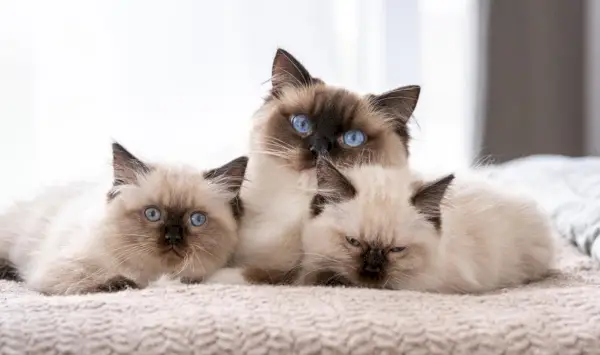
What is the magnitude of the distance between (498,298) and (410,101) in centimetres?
A: 48

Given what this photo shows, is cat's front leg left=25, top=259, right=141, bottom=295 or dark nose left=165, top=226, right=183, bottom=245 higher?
dark nose left=165, top=226, right=183, bottom=245

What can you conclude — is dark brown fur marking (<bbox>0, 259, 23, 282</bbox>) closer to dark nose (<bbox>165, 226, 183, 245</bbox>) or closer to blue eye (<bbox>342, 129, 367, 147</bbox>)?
dark nose (<bbox>165, 226, 183, 245</bbox>)

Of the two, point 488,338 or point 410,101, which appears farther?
point 410,101

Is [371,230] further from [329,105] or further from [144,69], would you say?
[144,69]

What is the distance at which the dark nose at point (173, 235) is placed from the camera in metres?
1.30

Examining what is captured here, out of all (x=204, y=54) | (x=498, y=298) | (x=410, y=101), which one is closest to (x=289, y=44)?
(x=204, y=54)

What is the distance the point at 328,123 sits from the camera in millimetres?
1427

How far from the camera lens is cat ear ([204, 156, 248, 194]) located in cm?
137

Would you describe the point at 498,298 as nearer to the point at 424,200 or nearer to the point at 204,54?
the point at 424,200

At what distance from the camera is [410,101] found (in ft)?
4.96

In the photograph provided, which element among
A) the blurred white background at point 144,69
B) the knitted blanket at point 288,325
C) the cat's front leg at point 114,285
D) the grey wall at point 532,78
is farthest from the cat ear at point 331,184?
the grey wall at point 532,78

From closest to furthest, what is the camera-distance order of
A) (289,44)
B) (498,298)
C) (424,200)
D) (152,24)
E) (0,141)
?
(498,298), (424,200), (0,141), (152,24), (289,44)

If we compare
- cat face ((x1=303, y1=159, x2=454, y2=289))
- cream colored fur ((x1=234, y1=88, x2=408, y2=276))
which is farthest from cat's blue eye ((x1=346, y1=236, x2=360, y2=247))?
cream colored fur ((x1=234, y1=88, x2=408, y2=276))

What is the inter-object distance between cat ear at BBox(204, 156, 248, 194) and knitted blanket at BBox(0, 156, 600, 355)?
0.30 meters
